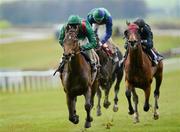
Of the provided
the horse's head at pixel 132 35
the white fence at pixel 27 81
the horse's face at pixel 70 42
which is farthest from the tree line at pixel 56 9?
the horse's face at pixel 70 42

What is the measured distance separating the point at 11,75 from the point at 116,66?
15473mm

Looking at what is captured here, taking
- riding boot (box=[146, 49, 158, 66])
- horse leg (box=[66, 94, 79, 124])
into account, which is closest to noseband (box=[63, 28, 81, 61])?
horse leg (box=[66, 94, 79, 124])

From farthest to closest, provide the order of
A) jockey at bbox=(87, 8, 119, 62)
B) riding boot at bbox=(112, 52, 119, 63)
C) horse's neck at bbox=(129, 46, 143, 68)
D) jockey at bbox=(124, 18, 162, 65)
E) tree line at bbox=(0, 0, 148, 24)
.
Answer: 1. tree line at bbox=(0, 0, 148, 24)
2. riding boot at bbox=(112, 52, 119, 63)
3. jockey at bbox=(87, 8, 119, 62)
4. jockey at bbox=(124, 18, 162, 65)
5. horse's neck at bbox=(129, 46, 143, 68)

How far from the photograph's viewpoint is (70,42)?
42.1 feet

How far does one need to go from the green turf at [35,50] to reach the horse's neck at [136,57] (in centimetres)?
3809

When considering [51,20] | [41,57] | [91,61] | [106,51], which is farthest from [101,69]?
[51,20]

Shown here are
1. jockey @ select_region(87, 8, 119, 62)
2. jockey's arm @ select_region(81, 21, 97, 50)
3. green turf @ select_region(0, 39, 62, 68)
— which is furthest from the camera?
green turf @ select_region(0, 39, 62, 68)

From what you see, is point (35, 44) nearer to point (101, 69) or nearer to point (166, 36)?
point (166, 36)

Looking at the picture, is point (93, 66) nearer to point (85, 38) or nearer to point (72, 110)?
point (85, 38)

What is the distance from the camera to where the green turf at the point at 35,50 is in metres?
57.5

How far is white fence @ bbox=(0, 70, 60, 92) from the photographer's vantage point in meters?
32.8

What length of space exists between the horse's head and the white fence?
18534mm

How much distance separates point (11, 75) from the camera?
32812 mm

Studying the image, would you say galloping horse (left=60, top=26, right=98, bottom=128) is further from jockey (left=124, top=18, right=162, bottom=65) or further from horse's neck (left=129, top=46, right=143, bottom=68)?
jockey (left=124, top=18, right=162, bottom=65)
